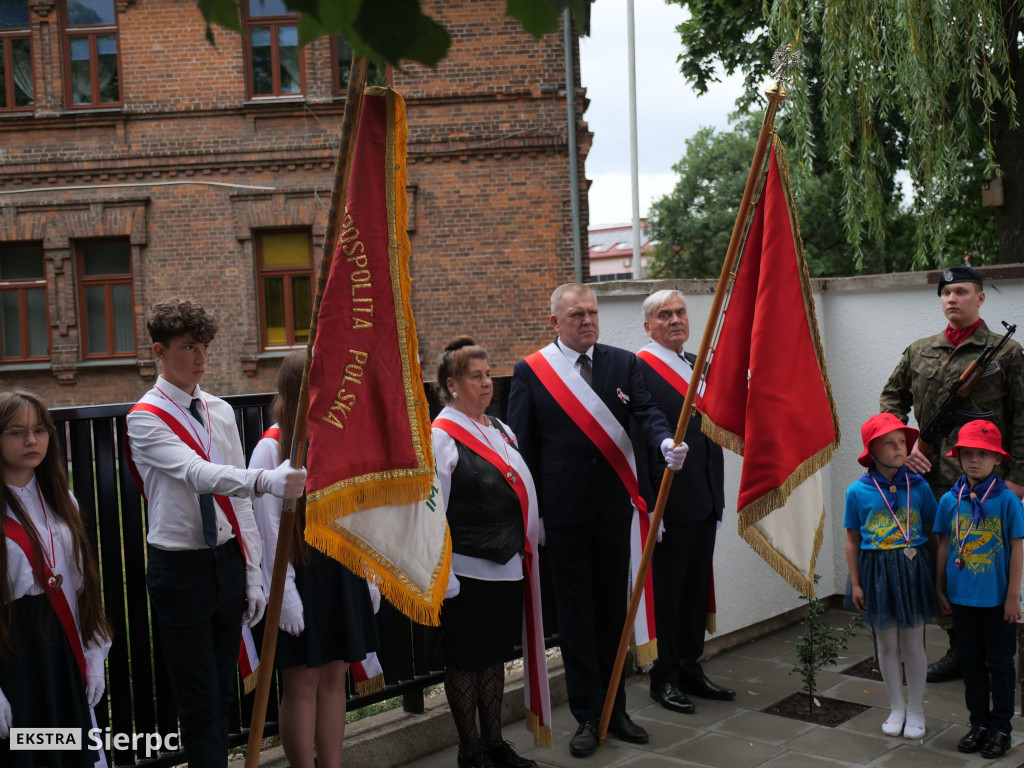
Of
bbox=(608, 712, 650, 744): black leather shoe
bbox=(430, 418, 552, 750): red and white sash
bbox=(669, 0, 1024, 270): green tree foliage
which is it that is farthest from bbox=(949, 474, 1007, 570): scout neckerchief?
bbox=(669, 0, 1024, 270): green tree foliage

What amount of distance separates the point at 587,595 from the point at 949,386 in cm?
218

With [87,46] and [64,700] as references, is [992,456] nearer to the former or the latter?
[64,700]

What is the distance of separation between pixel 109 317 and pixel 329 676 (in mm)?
14217

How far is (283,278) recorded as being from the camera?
1702 centimetres

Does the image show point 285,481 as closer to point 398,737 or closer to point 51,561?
point 51,561

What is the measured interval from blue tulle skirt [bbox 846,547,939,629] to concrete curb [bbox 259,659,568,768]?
1770 mm

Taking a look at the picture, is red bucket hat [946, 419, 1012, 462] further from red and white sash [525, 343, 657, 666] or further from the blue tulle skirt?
red and white sash [525, 343, 657, 666]

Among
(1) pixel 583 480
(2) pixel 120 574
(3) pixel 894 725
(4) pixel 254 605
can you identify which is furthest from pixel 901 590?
(2) pixel 120 574

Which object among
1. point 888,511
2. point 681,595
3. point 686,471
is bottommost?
point 681,595

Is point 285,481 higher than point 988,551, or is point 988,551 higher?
point 285,481

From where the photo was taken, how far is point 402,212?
354 centimetres

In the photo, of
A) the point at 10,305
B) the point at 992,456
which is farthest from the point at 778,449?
the point at 10,305

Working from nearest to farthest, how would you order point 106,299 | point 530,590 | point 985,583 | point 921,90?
point 985,583 → point 530,590 → point 921,90 → point 106,299

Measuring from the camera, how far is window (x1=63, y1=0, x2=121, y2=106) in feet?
54.5
